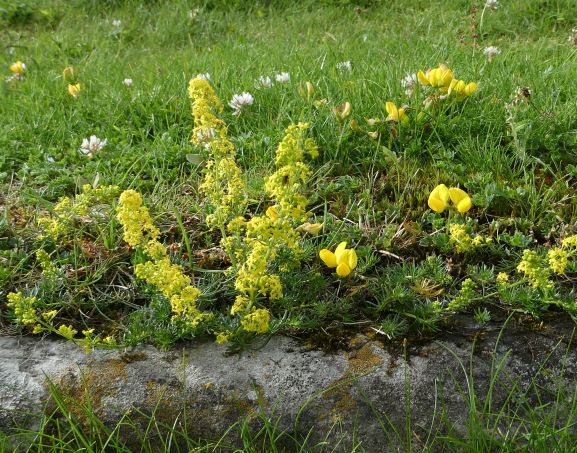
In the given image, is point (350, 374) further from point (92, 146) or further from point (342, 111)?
point (92, 146)

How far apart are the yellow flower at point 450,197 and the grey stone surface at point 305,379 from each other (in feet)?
1.36

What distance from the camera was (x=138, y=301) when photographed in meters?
2.47

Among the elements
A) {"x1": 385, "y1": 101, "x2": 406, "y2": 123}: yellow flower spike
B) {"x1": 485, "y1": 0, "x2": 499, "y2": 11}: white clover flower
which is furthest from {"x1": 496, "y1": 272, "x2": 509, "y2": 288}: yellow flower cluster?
{"x1": 485, "y1": 0, "x2": 499, "y2": 11}: white clover flower

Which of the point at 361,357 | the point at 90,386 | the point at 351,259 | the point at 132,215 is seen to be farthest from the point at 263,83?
the point at 90,386

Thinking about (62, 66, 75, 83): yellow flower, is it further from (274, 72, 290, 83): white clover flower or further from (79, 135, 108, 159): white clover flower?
(274, 72, 290, 83): white clover flower

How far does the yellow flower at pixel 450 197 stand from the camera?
235 cm

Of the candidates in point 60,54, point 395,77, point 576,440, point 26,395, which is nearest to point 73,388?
point 26,395

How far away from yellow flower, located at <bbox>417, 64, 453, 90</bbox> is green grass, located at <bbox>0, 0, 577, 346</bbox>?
0.10 metres

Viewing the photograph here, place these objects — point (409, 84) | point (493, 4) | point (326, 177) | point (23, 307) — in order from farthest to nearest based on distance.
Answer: point (493, 4) < point (409, 84) < point (326, 177) < point (23, 307)

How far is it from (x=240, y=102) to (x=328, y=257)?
53.9 inches

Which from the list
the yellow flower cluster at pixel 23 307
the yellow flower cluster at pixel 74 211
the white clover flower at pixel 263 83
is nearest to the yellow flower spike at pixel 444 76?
the white clover flower at pixel 263 83

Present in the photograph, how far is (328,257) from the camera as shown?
7.50 feet

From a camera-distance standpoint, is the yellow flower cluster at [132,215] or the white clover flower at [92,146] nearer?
the yellow flower cluster at [132,215]

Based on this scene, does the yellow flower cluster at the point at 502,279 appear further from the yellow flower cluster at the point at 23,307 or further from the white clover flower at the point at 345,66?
the white clover flower at the point at 345,66
